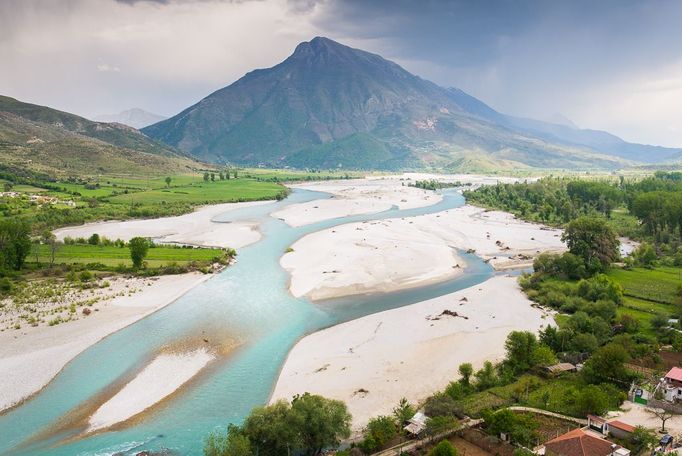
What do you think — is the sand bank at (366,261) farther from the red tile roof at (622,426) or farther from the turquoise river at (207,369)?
the red tile roof at (622,426)

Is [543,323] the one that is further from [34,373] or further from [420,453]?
[34,373]

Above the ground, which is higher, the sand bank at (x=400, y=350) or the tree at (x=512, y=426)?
the tree at (x=512, y=426)

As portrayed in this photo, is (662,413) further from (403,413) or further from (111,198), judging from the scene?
(111,198)

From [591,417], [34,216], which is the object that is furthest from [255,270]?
[34,216]

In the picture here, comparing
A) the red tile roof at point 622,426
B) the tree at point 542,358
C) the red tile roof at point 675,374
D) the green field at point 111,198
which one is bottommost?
the red tile roof at point 622,426

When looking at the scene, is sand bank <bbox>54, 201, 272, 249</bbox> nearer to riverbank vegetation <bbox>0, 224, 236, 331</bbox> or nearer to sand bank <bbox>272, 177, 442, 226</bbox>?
riverbank vegetation <bbox>0, 224, 236, 331</bbox>

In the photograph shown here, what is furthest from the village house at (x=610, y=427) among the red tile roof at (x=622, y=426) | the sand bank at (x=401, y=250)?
the sand bank at (x=401, y=250)

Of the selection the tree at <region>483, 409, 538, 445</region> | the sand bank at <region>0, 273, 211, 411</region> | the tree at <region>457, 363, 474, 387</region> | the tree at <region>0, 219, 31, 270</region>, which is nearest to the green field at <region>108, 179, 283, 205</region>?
the tree at <region>0, 219, 31, 270</region>

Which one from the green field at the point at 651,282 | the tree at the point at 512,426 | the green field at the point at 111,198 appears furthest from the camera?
the green field at the point at 111,198

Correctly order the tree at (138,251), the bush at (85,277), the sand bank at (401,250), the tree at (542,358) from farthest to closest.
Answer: the tree at (138,251), the sand bank at (401,250), the bush at (85,277), the tree at (542,358)
